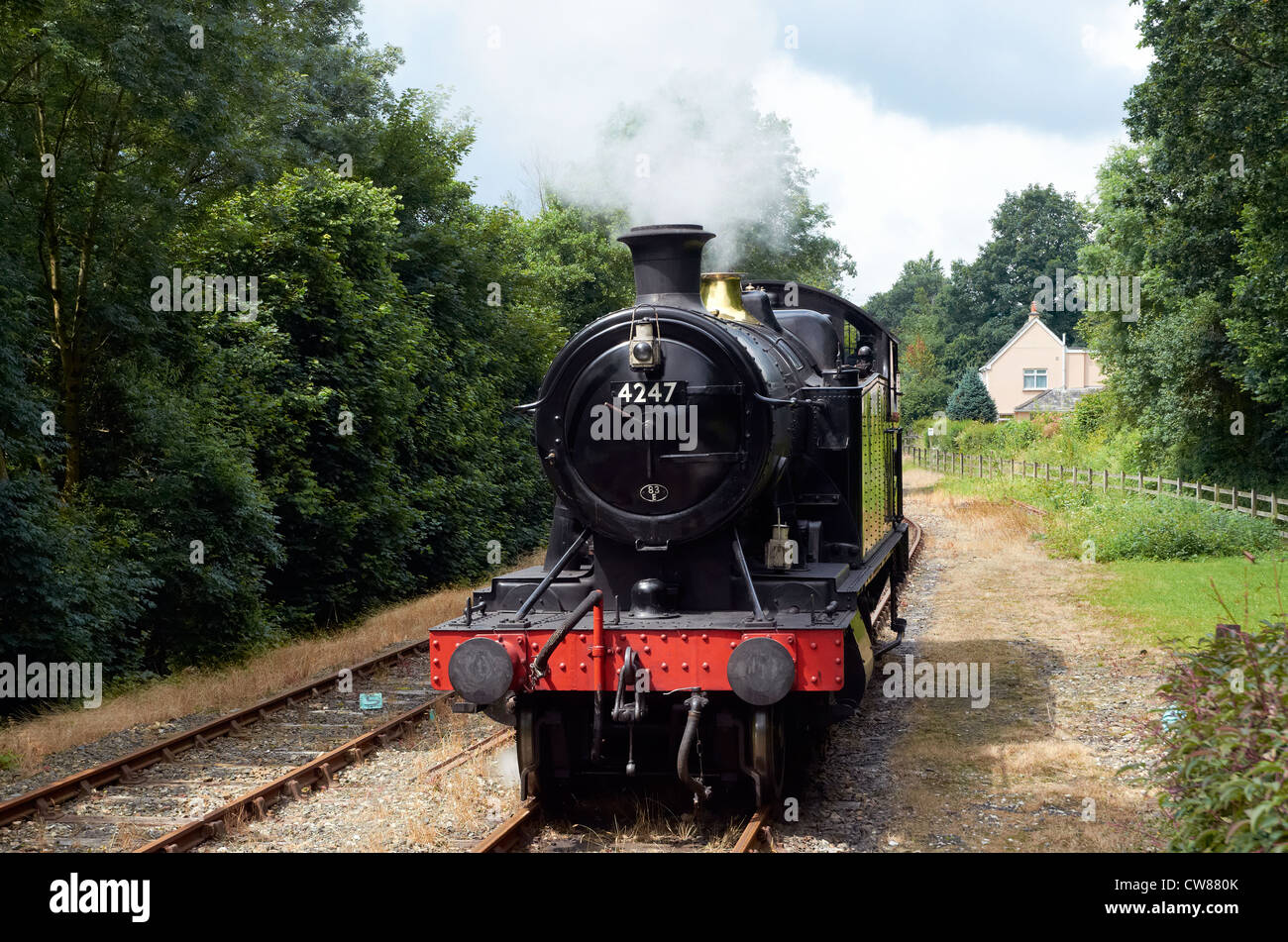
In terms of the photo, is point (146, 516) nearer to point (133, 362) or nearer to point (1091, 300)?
point (133, 362)

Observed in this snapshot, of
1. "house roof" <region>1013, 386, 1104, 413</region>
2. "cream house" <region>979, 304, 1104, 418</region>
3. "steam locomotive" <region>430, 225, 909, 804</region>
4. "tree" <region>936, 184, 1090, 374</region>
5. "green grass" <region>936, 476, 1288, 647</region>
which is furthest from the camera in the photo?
"tree" <region>936, 184, 1090, 374</region>

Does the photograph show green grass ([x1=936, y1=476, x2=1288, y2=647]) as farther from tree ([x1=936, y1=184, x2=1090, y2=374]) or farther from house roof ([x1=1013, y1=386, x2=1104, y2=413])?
tree ([x1=936, y1=184, x2=1090, y2=374])

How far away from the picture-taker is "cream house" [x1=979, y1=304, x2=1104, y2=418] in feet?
212

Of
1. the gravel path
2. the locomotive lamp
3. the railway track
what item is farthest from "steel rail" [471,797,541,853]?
the locomotive lamp

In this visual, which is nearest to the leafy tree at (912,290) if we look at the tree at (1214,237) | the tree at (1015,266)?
the tree at (1015,266)

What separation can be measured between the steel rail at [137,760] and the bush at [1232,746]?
631cm

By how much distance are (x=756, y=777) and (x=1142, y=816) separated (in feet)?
7.03

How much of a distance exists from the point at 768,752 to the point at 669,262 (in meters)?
2.94

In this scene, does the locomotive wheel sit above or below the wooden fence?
below

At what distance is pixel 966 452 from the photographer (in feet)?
161

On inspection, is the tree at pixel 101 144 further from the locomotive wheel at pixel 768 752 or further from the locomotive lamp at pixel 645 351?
the locomotive wheel at pixel 768 752

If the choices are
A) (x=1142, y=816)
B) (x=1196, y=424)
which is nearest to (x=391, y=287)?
(x=1142, y=816)

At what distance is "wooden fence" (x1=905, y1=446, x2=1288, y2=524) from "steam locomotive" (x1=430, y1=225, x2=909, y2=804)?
1750 cm

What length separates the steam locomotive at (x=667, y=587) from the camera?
243 inches
